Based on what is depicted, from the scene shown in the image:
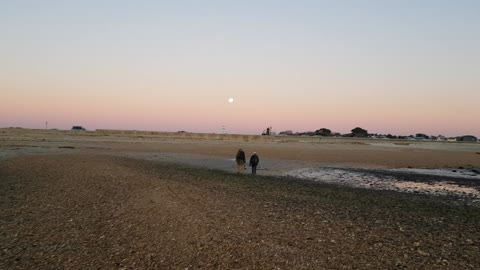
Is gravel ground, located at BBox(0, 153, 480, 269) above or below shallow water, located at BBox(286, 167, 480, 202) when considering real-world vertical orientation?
above

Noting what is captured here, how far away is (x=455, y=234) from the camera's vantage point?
42.7 ft

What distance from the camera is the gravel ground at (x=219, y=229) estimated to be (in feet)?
33.9

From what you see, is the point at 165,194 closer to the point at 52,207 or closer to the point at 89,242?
the point at 52,207

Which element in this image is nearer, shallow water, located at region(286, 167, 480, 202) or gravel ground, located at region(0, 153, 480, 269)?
gravel ground, located at region(0, 153, 480, 269)

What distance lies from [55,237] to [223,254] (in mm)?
4888

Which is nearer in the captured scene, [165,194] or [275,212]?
[275,212]

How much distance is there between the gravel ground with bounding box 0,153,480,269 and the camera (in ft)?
33.9

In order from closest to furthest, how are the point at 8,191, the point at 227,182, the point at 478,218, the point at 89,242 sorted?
the point at 89,242 → the point at 478,218 → the point at 8,191 → the point at 227,182

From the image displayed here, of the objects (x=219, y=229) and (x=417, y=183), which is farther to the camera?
(x=417, y=183)

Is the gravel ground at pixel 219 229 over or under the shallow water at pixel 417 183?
over

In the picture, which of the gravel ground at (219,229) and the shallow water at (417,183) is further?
the shallow water at (417,183)

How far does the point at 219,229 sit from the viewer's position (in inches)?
502

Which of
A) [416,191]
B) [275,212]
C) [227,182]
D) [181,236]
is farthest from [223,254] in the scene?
[416,191]

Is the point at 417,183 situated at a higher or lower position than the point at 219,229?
lower
